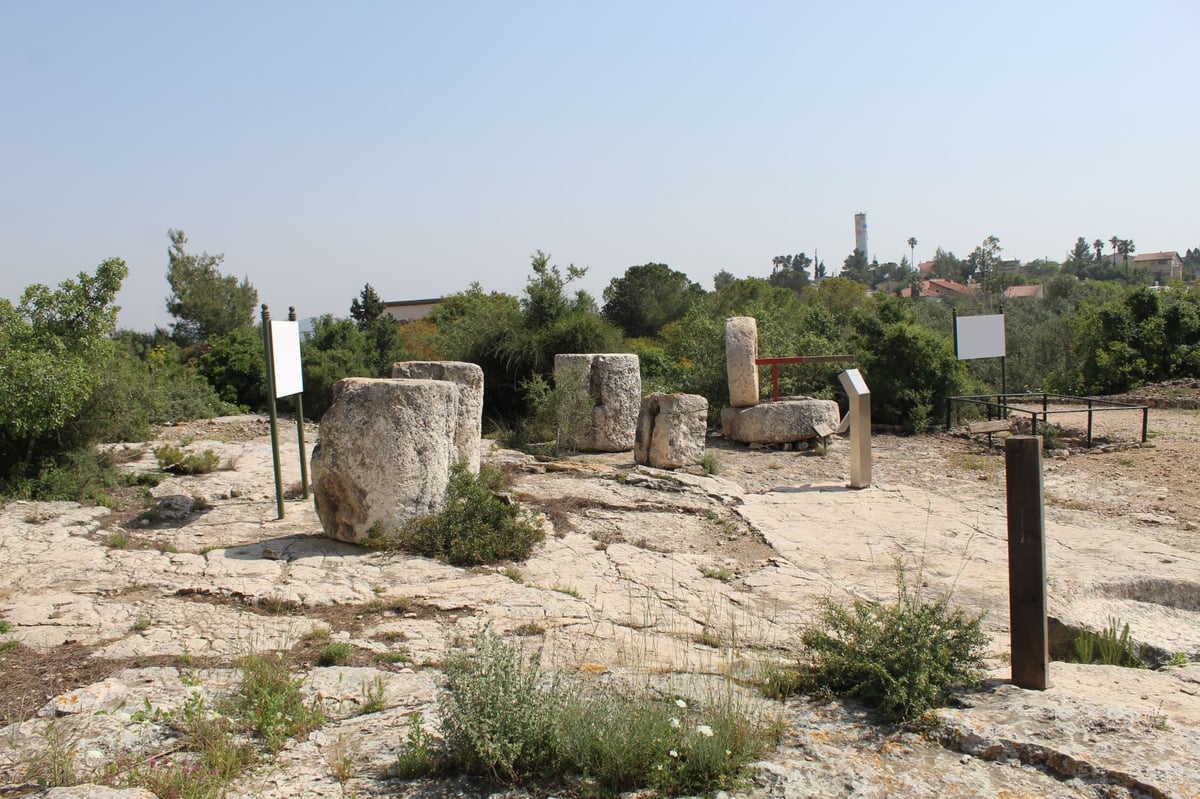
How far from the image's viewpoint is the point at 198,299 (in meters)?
35.3

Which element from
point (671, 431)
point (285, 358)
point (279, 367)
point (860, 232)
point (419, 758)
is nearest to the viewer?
point (419, 758)

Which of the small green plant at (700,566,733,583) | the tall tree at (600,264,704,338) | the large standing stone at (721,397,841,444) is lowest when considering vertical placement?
the small green plant at (700,566,733,583)

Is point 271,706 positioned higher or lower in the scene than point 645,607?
higher

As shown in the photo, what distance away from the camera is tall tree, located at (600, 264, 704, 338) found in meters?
31.7

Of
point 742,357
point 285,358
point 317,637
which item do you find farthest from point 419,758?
point 742,357

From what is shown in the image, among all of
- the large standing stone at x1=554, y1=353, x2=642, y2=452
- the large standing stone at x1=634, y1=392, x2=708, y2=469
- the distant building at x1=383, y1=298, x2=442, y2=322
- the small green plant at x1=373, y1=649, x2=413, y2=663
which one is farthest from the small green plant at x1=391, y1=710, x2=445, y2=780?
the distant building at x1=383, y1=298, x2=442, y2=322

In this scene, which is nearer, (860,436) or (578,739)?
(578,739)

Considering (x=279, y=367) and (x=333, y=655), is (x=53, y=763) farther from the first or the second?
(x=279, y=367)

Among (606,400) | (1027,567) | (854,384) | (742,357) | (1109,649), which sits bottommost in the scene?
(1109,649)

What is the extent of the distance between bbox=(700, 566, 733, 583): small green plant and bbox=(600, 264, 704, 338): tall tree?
2482 cm

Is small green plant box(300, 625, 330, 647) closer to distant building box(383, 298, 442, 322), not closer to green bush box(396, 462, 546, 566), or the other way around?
green bush box(396, 462, 546, 566)

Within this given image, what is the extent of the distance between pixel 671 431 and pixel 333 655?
20.7 feet

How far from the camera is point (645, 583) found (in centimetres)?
606

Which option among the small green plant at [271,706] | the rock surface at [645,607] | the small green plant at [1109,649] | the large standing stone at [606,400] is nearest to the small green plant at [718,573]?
the rock surface at [645,607]
